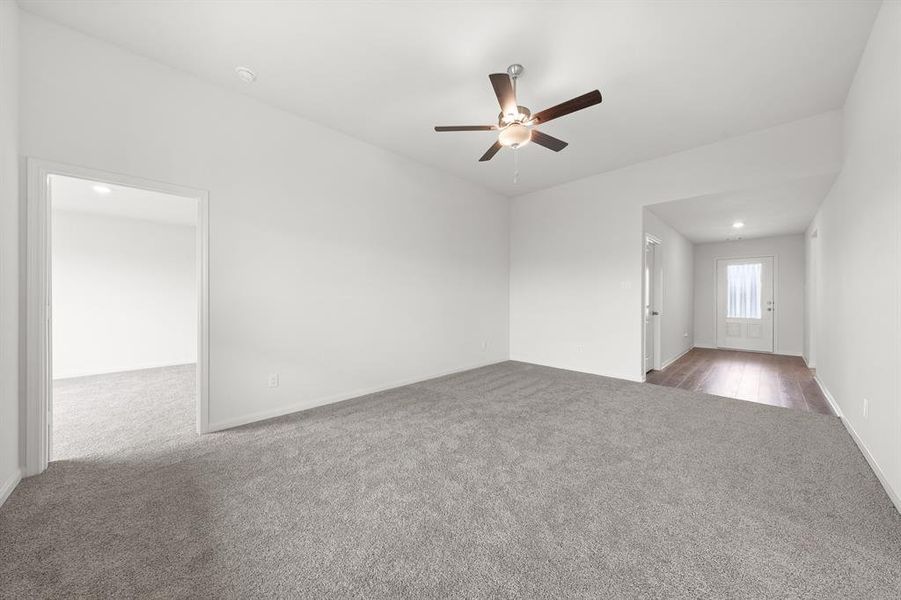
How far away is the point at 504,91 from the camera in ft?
7.47

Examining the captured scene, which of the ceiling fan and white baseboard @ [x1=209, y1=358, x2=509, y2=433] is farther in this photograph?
white baseboard @ [x1=209, y1=358, x2=509, y2=433]

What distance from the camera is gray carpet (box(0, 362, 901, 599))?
1.37 metres

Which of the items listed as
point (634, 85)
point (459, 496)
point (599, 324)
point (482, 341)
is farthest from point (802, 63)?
point (482, 341)

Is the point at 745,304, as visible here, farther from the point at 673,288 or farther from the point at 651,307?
the point at 651,307

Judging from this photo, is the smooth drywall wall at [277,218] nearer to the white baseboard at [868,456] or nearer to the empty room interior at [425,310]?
the empty room interior at [425,310]

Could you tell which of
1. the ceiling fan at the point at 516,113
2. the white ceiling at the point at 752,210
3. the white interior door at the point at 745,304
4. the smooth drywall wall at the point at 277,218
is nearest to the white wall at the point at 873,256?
the white ceiling at the point at 752,210

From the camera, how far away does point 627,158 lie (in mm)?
4289

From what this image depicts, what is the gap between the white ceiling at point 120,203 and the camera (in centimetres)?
418

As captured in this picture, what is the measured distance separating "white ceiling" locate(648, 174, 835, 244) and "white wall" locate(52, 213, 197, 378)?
7892 millimetres

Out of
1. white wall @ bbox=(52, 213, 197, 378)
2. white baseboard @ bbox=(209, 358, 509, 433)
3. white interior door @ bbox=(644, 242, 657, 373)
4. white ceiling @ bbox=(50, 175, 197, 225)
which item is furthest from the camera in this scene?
white interior door @ bbox=(644, 242, 657, 373)

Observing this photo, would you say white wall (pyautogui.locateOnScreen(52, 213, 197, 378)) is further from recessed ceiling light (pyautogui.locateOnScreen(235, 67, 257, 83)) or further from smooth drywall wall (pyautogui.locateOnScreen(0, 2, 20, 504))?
recessed ceiling light (pyautogui.locateOnScreen(235, 67, 257, 83))

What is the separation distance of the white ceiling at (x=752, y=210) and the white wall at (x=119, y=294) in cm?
789

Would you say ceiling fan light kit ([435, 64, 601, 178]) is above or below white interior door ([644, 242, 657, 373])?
above

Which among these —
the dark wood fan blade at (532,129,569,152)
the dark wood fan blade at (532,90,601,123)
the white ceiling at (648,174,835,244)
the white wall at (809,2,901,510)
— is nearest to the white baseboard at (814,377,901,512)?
the white wall at (809,2,901,510)
